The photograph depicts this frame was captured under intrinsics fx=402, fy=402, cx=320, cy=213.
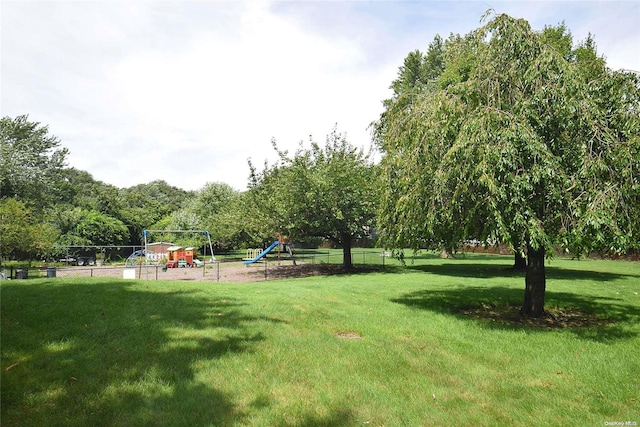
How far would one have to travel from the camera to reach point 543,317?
9.53 m

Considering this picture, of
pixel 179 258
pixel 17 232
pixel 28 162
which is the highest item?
pixel 28 162

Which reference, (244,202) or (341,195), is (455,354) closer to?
(341,195)

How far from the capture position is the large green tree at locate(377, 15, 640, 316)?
724cm

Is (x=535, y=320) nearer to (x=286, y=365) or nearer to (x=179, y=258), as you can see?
(x=286, y=365)

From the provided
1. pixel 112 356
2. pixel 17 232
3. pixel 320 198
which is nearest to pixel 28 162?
pixel 17 232

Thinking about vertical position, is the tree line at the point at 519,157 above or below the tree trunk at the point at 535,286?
above

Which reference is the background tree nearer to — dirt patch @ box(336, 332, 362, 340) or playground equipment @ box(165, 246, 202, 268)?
Answer: playground equipment @ box(165, 246, 202, 268)

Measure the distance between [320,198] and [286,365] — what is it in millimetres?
14778

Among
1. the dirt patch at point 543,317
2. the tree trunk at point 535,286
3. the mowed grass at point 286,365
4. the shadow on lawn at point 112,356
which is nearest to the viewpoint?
the shadow on lawn at point 112,356

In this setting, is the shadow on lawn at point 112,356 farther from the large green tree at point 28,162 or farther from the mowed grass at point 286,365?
the large green tree at point 28,162

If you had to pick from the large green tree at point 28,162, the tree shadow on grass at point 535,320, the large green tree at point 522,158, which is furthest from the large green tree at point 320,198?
the large green tree at point 28,162

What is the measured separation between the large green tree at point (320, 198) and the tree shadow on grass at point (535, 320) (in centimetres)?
744

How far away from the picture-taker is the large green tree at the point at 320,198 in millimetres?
20109

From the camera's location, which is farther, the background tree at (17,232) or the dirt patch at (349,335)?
the background tree at (17,232)
